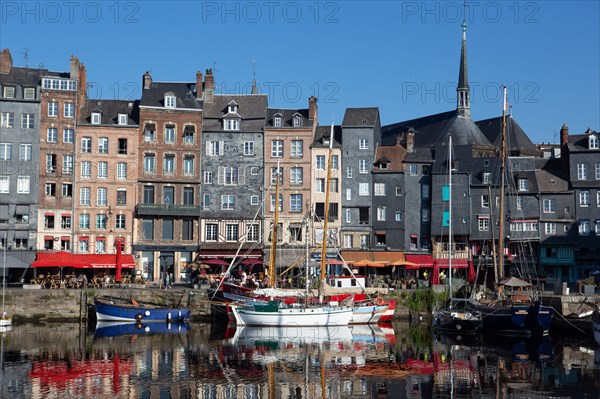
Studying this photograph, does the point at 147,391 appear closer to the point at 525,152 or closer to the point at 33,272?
the point at 33,272

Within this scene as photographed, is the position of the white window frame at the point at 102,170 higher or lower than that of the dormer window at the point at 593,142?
lower

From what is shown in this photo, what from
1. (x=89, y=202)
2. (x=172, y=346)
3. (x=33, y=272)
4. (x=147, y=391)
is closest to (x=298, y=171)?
(x=89, y=202)

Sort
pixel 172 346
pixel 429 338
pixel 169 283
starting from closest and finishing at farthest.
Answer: pixel 172 346 → pixel 429 338 → pixel 169 283

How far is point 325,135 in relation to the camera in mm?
70562

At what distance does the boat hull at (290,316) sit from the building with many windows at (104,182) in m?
16.5

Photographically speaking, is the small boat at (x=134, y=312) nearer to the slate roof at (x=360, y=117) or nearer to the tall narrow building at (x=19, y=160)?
the tall narrow building at (x=19, y=160)

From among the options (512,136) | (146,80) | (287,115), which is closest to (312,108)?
(287,115)

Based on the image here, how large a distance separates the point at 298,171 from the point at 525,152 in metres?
26.6

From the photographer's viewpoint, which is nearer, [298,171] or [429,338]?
[429,338]

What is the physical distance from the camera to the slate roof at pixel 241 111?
6994cm

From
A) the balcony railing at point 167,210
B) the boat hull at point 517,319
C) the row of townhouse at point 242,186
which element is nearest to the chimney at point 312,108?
the row of townhouse at point 242,186

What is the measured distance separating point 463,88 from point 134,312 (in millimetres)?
51402

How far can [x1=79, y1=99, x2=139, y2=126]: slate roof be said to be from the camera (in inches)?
2677

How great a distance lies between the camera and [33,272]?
64312 millimetres
